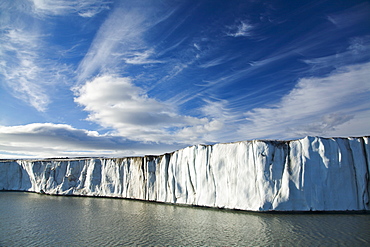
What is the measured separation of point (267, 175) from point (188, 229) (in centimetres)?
633

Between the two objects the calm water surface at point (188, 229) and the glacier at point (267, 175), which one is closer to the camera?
the calm water surface at point (188, 229)

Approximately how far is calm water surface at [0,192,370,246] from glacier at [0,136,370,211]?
37.6 inches

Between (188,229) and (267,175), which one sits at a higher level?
(267,175)

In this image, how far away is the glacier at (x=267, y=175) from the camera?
13.7m

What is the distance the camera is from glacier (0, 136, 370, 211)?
13.7 metres

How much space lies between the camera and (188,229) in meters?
11.1

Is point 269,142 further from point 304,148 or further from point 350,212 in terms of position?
point 350,212

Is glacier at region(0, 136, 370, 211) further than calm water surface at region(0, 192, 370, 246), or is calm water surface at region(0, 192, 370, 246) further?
glacier at region(0, 136, 370, 211)

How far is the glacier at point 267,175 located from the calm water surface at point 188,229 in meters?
0.96

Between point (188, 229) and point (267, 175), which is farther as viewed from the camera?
point (267, 175)

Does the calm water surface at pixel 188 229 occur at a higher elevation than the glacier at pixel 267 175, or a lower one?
lower

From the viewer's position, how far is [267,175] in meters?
14.6

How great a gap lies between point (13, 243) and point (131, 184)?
44.8ft

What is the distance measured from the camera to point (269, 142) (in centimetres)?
1521
